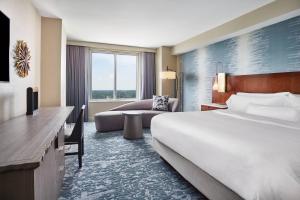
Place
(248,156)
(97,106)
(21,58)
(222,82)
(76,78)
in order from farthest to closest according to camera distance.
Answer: (97,106), (76,78), (222,82), (21,58), (248,156)

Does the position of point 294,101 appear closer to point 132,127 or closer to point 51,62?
point 132,127

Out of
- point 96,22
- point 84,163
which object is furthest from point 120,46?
point 84,163

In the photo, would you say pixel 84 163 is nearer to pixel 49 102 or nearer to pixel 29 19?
pixel 49 102

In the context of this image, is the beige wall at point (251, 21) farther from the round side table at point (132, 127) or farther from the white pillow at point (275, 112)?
the round side table at point (132, 127)

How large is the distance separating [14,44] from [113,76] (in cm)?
425

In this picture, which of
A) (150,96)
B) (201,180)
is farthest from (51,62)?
(201,180)

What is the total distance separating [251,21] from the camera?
3457mm

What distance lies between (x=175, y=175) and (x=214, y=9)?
288 centimetres

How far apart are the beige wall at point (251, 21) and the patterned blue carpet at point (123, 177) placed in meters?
2.89

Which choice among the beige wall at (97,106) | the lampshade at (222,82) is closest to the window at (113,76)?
the beige wall at (97,106)

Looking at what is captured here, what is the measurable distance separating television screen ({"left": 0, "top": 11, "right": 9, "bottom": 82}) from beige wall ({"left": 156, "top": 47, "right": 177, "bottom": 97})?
15.7 ft

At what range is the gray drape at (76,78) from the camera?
5723mm

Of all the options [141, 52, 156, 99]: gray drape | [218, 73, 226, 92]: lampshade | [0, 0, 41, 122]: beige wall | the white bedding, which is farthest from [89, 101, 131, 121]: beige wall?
the white bedding

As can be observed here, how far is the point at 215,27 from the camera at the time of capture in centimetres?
436
